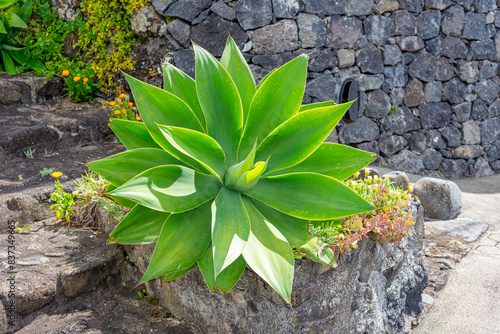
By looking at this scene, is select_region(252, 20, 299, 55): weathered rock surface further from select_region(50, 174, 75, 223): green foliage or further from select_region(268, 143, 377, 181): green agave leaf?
select_region(268, 143, 377, 181): green agave leaf

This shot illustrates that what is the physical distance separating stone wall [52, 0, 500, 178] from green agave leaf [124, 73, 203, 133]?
2.76 metres

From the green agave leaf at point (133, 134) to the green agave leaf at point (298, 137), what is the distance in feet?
1.38

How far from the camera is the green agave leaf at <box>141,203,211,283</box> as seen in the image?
1.23 metres

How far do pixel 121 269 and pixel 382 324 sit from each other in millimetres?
1281

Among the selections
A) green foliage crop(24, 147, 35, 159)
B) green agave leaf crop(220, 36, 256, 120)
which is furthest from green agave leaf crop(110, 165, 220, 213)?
green foliage crop(24, 147, 35, 159)

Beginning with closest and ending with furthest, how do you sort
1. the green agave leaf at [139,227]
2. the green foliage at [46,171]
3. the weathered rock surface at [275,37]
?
the green agave leaf at [139,227] < the green foliage at [46,171] < the weathered rock surface at [275,37]

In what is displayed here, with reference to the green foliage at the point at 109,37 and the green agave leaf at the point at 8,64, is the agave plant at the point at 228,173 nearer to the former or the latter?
the green foliage at the point at 109,37

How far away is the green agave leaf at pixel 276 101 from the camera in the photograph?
148cm

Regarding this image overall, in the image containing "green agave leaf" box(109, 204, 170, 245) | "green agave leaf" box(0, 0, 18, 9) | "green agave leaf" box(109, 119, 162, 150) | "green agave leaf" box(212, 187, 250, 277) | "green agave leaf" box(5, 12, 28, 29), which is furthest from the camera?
"green agave leaf" box(5, 12, 28, 29)

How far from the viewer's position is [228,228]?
1211 millimetres

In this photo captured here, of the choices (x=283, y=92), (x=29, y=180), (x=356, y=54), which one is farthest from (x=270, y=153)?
(x=356, y=54)

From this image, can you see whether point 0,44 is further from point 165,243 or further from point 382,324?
point 382,324

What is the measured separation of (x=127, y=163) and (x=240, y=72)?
1.91ft

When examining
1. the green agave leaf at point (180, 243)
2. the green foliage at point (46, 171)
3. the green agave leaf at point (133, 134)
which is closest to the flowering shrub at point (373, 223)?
the green agave leaf at point (180, 243)
